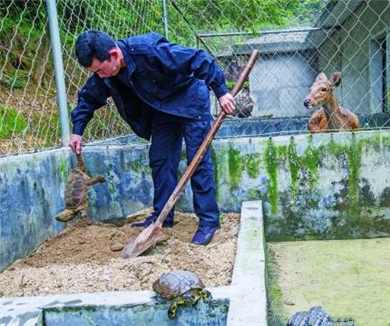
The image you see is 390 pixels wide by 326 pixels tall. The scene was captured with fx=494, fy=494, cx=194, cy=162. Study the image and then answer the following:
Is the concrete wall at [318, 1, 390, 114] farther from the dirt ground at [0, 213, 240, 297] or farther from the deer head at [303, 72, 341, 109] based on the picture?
the dirt ground at [0, 213, 240, 297]

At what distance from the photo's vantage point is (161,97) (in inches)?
120

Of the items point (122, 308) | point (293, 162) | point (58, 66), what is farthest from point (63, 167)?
point (122, 308)

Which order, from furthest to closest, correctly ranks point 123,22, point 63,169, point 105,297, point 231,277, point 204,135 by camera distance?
1. point 123,22
2. point 63,169
3. point 204,135
4. point 231,277
5. point 105,297

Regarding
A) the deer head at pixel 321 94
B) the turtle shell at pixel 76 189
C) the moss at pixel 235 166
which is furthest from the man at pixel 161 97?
the deer head at pixel 321 94

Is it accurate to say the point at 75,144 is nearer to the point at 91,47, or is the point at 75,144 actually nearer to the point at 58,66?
the point at 58,66

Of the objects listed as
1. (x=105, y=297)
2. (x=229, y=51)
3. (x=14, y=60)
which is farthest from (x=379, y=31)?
(x=105, y=297)

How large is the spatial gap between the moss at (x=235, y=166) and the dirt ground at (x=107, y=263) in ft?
1.40

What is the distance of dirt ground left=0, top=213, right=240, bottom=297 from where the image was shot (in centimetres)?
227

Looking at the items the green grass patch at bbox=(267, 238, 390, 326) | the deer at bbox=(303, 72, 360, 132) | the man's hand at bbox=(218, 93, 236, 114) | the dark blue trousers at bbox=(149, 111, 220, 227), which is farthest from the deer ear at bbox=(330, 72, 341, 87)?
the man's hand at bbox=(218, 93, 236, 114)

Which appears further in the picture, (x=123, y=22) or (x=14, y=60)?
(x=14, y=60)

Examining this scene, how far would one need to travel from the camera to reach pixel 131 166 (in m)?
3.69

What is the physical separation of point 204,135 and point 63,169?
1070 millimetres

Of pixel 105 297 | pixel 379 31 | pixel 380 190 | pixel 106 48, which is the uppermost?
pixel 379 31

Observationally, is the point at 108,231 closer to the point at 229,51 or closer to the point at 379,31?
the point at 379,31
